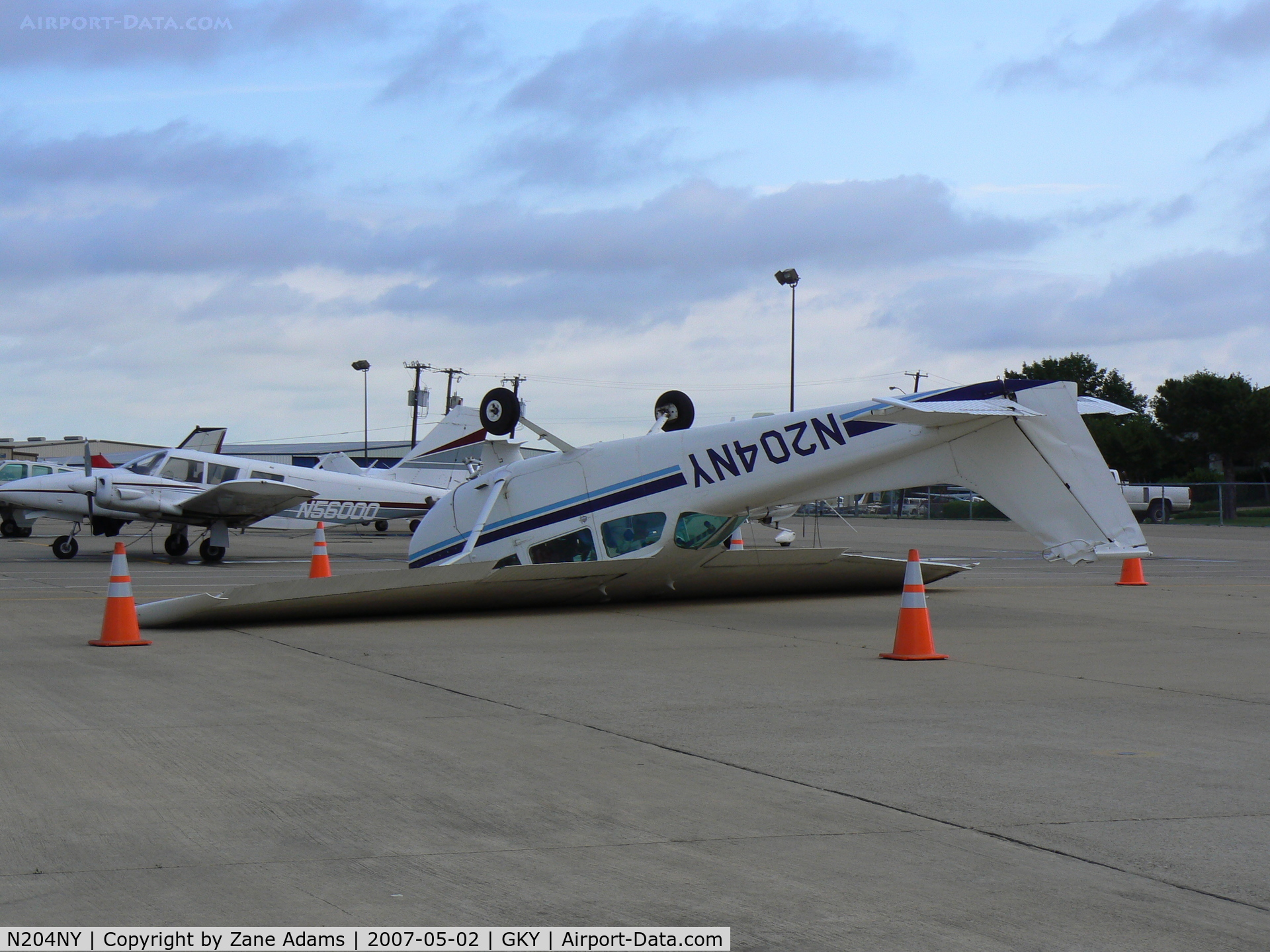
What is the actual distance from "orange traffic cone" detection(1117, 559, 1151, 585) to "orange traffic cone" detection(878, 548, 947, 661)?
30.2 feet

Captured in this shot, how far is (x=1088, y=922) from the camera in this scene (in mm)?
3848

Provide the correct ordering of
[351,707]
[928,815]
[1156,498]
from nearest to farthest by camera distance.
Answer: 1. [928,815]
2. [351,707]
3. [1156,498]

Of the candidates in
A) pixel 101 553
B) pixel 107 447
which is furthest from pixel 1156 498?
pixel 107 447

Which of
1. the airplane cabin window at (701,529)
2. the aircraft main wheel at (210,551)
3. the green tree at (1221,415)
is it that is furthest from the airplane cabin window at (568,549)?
the green tree at (1221,415)

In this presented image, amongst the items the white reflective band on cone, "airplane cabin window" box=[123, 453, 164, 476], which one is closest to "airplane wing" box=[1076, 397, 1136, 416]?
A: the white reflective band on cone

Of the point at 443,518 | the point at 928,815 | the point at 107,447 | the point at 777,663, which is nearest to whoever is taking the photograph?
the point at 928,815

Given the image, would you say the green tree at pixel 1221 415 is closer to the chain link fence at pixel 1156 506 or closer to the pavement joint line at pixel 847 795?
the chain link fence at pixel 1156 506

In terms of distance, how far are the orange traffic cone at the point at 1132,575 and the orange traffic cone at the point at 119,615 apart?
Result: 13297 mm

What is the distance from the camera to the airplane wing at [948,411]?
39.4 feet

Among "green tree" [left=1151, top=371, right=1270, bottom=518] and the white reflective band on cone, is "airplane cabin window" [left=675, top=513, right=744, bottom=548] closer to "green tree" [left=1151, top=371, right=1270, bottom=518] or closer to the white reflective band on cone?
the white reflective band on cone

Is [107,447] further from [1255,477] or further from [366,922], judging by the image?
[366,922]

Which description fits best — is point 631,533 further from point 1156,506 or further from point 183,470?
point 1156,506

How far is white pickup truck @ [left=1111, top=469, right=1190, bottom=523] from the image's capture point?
169 feet

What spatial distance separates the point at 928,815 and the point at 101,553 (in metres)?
25.9
